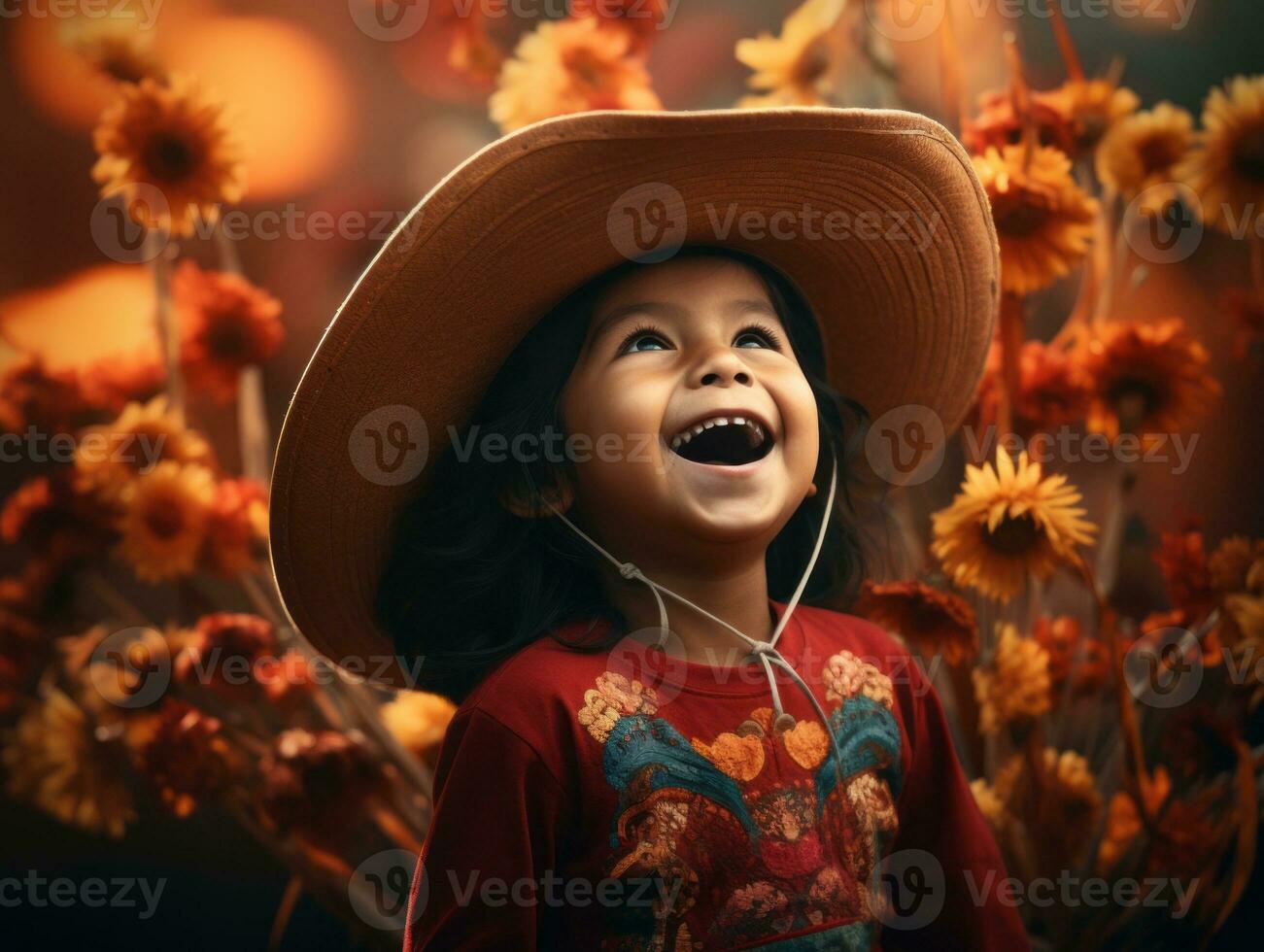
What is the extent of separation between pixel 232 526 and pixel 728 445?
58 centimetres

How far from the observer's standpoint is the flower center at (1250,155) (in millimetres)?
1113

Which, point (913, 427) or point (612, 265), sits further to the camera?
point (913, 427)

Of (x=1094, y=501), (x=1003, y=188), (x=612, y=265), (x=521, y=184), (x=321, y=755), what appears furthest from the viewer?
(x=1094, y=501)

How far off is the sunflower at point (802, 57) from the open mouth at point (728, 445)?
17.8 inches

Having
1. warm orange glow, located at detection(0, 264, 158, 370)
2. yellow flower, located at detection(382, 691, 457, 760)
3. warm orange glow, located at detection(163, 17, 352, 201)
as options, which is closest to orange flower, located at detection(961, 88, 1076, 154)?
warm orange glow, located at detection(163, 17, 352, 201)

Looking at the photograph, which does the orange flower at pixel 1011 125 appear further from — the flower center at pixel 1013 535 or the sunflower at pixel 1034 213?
the flower center at pixel 1013 535

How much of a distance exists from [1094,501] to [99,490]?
110 centimetres

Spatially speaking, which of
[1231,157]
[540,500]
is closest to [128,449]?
[540,500]

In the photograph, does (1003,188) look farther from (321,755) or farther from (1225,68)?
(321,755)

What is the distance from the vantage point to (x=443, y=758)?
871mm

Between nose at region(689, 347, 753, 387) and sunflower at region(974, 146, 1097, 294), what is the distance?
359 mm

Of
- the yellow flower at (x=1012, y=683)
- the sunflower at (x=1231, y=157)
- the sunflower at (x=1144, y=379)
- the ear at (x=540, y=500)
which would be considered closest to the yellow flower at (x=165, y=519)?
the ear at (x=540, y=500)

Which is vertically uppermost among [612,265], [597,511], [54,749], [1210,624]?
[612,265]

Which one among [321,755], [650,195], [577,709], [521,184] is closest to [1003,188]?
[650,195]
